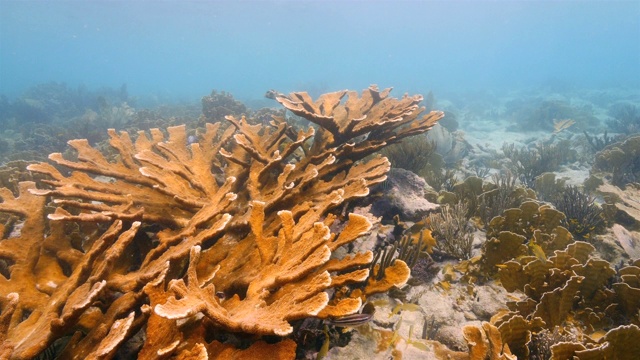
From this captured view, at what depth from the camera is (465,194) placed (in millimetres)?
5090

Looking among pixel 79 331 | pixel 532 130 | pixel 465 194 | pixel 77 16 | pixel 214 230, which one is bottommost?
pixel 532 130

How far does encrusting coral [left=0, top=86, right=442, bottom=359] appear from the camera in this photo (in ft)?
4.90

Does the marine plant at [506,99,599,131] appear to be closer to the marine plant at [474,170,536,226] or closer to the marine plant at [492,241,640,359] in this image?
the marine plant at [474,170,536,226]

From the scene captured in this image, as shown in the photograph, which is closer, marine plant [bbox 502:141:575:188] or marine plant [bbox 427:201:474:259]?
marine plant [bbox 427:201:474:259]

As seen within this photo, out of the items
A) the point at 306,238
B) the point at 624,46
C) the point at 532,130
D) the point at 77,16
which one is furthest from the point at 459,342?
the point at 624,46

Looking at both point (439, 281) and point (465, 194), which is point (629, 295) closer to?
point (439, 281)

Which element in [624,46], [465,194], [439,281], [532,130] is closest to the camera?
[439,281]

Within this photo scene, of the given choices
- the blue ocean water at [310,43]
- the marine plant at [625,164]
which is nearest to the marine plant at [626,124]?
the marine plant at [625,164]

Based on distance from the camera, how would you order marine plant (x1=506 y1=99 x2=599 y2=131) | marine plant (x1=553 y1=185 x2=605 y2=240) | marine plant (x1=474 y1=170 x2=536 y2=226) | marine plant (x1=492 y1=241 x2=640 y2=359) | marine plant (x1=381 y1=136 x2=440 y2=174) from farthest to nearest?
1. marine plant (x1=506 y1=99 x2=599 y2=131)
2. marine plant (x1=381 y1=136 x2=440 y2=174)
3. marine plant (x1=474 y1=170 x2=536 y2=226)
4. marine plant (x1=553 y1=185 x2=605 y2=240)
5. marine plant (x1=492 y1=241 x2=640 y2=359)

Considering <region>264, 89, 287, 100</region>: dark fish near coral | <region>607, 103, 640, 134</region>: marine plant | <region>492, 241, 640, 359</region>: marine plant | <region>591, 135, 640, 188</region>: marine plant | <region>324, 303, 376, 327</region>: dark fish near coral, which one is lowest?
<region>607, 103, 640, 134</region>: marine plant

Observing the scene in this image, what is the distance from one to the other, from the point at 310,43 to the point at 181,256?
575 feet

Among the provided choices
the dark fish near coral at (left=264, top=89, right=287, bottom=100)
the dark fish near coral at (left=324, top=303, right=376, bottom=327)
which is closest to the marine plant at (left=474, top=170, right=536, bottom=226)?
the dark fish near coral at (left=324, top=303, right=376, bottom=327)

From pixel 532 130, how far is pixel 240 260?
20516 mm

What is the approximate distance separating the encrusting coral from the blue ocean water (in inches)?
1919
